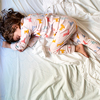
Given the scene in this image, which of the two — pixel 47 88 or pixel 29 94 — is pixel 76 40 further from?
pixel 29 94

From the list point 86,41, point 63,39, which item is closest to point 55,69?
point 63,39

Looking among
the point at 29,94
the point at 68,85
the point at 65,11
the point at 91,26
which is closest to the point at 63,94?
the point at 68,85

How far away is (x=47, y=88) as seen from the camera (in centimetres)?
80

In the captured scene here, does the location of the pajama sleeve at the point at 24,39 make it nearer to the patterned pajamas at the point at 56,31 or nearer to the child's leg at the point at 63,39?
the patterned pajamas at the point at 56,31

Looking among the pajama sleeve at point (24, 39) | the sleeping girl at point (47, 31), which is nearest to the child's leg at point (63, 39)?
the sleeping girl at point (47, 31)

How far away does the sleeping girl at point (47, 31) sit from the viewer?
0.90 m

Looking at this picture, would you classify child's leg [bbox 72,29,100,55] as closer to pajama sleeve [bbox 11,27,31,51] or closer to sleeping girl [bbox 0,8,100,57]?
sleeping girl [bbox 0,8,100,57]

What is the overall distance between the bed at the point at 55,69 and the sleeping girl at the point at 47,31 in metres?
0.07

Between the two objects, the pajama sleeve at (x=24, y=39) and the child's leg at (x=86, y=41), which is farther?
the pajama sleeve at (x=24, y=39)

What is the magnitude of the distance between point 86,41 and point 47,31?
399mm

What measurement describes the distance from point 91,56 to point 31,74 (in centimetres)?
59

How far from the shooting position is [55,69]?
89 centimetres

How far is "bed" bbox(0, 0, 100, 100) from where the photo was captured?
0.78m

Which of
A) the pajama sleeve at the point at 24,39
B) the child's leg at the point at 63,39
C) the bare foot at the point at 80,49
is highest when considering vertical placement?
the pajama sleeve at the point at 24,39
